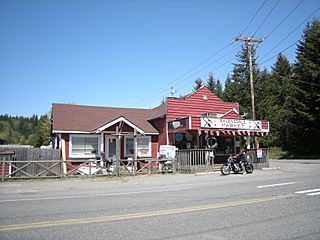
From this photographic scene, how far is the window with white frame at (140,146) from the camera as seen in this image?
82.0 ft

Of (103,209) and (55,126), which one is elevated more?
(55,126)

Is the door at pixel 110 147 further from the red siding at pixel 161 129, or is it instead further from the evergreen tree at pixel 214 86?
the evergreen tree at pixel 214 86

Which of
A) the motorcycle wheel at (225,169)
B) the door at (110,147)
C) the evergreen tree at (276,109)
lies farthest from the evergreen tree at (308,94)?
the door at (110,147)

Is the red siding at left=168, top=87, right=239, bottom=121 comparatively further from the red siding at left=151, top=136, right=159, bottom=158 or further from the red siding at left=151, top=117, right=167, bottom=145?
the red siding at left=151, top=136, right=159, bottom=158

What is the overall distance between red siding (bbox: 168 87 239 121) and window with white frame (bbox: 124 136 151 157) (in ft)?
8.85

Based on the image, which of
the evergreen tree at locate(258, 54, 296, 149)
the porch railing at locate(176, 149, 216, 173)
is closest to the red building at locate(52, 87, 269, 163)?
the porch railing at locate(176, 149, 216, 173)

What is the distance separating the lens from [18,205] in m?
9.55

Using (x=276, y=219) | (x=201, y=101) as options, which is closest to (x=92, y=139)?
(x=201, y=101)

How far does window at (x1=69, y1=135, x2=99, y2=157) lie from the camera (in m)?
22.9

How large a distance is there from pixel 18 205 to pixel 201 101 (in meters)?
21.1

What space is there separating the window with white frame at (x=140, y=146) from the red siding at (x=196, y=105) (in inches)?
106

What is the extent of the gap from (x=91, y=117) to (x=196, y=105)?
9.28 m

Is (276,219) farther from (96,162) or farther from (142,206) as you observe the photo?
(96,162)

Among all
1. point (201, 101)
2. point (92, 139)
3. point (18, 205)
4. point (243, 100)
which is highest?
point (243, 100)
